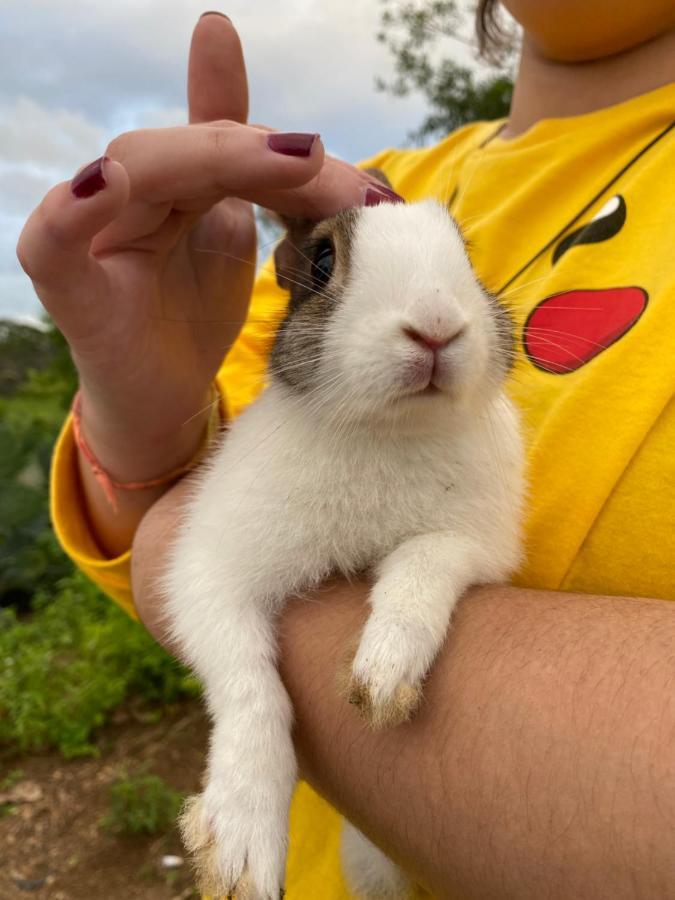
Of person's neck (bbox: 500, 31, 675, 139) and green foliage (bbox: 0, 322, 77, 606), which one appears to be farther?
green foliage (bbox: 0, 322, 77, 606)

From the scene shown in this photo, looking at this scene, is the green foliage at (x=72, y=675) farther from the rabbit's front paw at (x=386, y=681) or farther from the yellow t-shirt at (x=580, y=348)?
the rabbit's front paw at (x=386, y=681)

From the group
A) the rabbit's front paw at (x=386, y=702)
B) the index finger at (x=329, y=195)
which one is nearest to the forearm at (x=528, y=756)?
the rabbit's front paw at (x=386, y=702)

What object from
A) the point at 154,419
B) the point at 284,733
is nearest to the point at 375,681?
the point at 284,733

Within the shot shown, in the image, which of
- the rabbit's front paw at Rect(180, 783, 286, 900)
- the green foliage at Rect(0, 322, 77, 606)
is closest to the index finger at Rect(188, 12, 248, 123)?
the rabbit's front paw at Rect(180, 783, 286, 900)

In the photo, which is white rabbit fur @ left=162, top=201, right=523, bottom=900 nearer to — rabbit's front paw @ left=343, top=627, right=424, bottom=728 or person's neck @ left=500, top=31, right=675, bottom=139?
rabbit's front paw @ left=343, top=627, right=424, bottom=728

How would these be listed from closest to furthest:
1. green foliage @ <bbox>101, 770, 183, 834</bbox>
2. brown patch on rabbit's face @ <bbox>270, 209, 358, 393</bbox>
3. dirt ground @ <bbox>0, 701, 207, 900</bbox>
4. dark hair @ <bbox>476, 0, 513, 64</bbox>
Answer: brown patch on rabbit's face @ <bbox>270, 209, 358, 393</bbox>, dark hair @ <bbox>476, 0, 513, 64</bbox>, dirt ground @ <bbox>0, 701, 207, 900</bbox>, green foliage @ <bbox>101, 770, 183, 834</bbox>

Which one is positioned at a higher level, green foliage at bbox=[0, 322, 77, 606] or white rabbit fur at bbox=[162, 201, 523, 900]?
white rabbit fur at bbox=[162, 201, 523, 900]

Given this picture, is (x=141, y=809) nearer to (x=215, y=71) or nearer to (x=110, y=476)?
(x=110, y=476)
